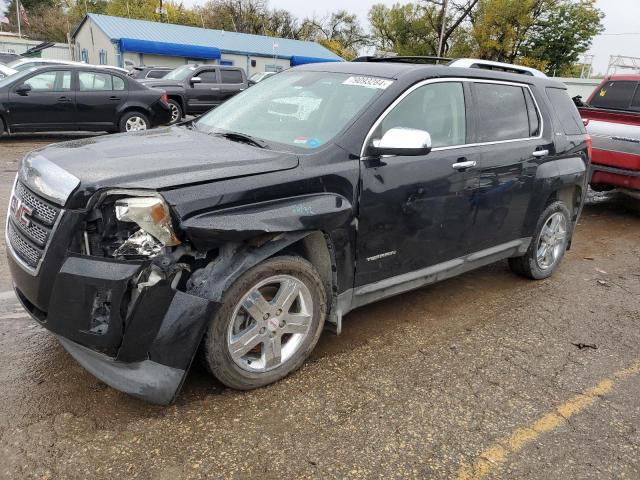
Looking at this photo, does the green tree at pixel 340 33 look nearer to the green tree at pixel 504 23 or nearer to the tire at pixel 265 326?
the green tree at pixel 504 23

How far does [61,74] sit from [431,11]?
40098 millimetres

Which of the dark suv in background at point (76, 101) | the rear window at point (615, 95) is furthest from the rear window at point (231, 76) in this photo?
the rear window at point (615, 95)

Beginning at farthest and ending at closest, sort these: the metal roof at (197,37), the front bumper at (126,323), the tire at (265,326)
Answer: the metal roof at (197,37), the tire at (265,326), the front bumper at (126,323)

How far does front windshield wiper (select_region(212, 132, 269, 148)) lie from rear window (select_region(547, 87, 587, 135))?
2921 mm

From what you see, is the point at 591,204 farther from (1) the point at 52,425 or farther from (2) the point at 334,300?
(1) the point at 52,425

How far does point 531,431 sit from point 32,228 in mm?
2797

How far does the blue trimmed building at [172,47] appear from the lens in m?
33.7

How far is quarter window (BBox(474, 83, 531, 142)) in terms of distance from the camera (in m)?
3.99

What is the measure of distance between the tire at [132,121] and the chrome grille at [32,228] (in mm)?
9221

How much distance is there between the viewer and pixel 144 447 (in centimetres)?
248

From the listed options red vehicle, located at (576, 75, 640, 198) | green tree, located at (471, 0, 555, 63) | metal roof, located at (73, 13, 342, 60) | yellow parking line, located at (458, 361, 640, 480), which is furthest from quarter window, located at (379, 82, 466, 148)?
green tree, located at (471, 0, 555, 63)

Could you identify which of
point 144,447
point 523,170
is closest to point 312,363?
point 144,447

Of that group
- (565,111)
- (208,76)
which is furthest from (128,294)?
(208,76)

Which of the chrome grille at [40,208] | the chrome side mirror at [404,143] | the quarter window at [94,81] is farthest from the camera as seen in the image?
the quarter window at [94,81]
